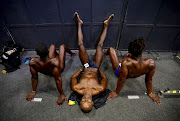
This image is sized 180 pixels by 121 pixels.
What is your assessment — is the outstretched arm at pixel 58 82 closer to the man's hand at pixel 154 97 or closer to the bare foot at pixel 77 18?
the bare foot at pixel 77 18

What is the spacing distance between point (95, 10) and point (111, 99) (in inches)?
84.3

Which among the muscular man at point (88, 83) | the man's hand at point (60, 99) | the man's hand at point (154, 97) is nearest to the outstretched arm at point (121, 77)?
the muscular man at point (88, 83)

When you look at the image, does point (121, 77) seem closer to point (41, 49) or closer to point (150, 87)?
point (150, 87)

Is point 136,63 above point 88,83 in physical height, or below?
above

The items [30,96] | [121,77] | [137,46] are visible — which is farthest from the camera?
[30,96]

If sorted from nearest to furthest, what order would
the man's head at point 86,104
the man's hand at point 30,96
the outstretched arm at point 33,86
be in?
the man's head at point 86,104, the outstretched arm at point 33,86, the man's hand at point 30,96

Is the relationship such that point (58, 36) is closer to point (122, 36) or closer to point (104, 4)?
point (104, 4)

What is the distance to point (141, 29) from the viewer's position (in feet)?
9.30

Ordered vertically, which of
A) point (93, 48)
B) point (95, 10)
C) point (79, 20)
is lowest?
point (93, 48)

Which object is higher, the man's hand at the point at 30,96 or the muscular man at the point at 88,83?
the muscular man at the point at 88,83

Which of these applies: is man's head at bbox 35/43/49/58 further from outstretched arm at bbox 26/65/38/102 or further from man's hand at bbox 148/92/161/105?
man's hand at bbox 148/92/161/105

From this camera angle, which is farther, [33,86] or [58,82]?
[33,86]

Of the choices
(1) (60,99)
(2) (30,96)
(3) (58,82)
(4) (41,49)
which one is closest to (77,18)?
(4) (41,49)

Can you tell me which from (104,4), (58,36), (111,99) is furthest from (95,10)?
(111,99)
